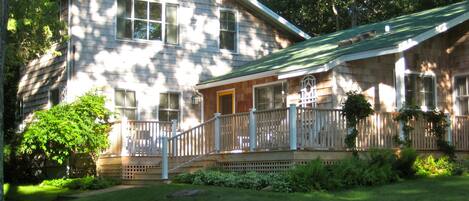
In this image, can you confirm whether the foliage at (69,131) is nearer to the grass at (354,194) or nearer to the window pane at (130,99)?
the window pane at (130,99)

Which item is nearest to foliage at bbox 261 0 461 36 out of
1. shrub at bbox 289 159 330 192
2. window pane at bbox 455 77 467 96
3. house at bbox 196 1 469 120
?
house at bbox 196 1 469 120

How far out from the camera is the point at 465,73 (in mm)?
19828

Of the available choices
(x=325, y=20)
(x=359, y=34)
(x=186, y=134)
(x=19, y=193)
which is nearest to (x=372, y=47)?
(x=359, y=34)

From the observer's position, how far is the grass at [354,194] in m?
13.3

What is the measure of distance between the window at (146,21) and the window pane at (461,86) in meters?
9.31

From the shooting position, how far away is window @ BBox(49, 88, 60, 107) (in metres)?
22.4

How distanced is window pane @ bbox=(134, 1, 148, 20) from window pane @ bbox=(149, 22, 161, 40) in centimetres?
42

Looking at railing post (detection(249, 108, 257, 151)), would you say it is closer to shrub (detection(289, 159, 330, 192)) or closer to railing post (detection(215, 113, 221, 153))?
Result: railing post (detection(215, 113, 221, 153))

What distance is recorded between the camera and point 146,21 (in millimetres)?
22609

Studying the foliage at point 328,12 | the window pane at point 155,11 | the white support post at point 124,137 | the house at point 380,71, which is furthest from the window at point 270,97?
the foliage at point 328,12

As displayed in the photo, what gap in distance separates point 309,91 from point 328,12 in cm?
2129

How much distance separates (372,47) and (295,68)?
2191 mm

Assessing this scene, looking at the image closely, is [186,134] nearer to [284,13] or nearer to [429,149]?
[429,149]

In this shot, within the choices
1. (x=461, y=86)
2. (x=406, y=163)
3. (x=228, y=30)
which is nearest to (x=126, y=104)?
(x=228, y=30)
